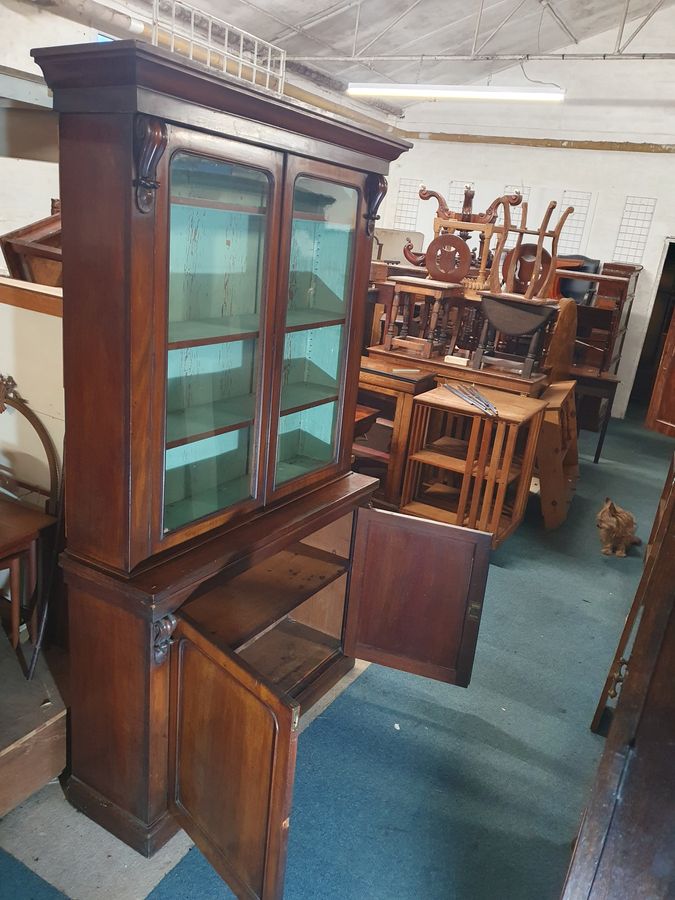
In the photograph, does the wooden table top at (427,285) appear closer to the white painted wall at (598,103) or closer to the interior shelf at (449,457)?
the interior shelf at (449,457)

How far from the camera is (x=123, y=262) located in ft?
5.03

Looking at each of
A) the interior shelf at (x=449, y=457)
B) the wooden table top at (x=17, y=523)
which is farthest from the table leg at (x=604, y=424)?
the wooden table top at (x=17, y=523)

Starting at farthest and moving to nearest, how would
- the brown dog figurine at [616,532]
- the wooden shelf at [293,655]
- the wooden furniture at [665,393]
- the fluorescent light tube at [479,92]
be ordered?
the wooden furniture at [665,393] → the fluorescent light tube at [479,92] → the brown dog figurine at [616,532] → the wooden shelf at [293,655]

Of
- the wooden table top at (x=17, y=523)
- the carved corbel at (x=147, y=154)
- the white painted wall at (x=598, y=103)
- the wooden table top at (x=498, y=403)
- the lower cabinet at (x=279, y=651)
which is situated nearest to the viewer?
the carved corbel at (x=147, y=154)

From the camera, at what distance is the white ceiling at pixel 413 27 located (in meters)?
6.45

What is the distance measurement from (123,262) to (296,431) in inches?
46.9

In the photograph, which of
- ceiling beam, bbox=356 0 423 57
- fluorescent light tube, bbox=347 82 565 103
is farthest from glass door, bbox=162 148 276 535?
ceiling beam, bbox=356 0 423 57

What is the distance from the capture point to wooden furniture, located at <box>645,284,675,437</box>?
7.30 meters

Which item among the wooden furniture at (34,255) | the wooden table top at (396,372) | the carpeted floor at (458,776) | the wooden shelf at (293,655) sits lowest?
the carpeted floor at (458,776)

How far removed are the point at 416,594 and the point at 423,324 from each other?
2.80 m

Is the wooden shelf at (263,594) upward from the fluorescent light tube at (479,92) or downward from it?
downward

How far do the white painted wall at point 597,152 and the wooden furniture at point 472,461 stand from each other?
444 cm

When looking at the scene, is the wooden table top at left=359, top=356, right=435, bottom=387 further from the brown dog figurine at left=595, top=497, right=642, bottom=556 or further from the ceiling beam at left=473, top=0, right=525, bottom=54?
the ceiling beam at left=473, top=0, right=525, bottom=54

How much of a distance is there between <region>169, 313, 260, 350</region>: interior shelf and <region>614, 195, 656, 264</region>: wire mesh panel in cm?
734
